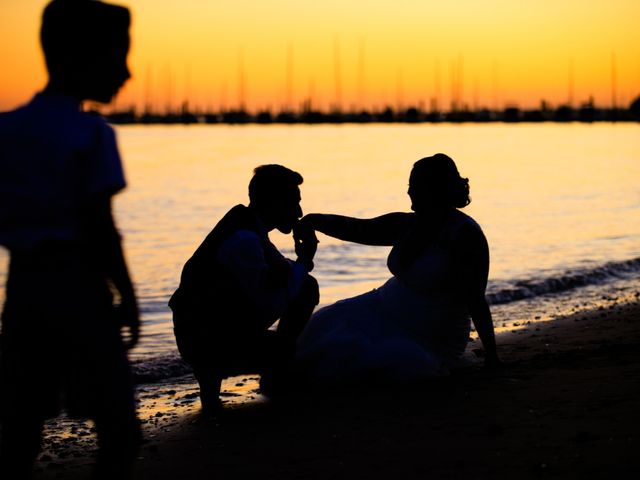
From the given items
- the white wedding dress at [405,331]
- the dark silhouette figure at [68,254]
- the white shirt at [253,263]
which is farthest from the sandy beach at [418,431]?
the dark silhouette figure at [68,254]

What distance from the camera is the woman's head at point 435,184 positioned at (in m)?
6.84

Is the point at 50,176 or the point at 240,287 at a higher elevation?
the point at 50,176

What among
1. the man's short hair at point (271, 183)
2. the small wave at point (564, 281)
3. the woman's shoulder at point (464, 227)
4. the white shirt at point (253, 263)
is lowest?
the small wave at point (564, 281)

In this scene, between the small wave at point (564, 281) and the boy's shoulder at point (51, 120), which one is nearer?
the boy's shoulder at point (51, 120)

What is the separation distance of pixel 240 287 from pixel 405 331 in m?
1.32

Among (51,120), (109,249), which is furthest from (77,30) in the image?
(109,249)

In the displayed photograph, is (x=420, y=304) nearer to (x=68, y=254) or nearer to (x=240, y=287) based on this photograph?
(x=240, y=287)

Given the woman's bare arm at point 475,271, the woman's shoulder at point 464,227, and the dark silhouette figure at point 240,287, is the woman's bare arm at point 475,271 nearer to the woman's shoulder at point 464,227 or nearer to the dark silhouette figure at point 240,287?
the woman's shoulder at point 464,227

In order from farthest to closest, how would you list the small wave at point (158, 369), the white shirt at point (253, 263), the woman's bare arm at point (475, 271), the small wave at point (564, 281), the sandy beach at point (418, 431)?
the small wave at point (564, 281) < the small wave at point (158, 369) < the woman's bare arm at point (475, 271) < the white shirt at point (253, 263) < the sandy beach at point (418, 431)

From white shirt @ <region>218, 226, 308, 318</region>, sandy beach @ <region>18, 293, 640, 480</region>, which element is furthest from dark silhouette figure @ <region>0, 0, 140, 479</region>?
white shirt @ <region>218, 226, 308, 318</region>

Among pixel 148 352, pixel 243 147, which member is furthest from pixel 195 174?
pixel 148 352

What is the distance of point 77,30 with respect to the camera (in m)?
3.09

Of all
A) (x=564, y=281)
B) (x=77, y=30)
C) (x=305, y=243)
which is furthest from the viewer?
(x=564, y=281)

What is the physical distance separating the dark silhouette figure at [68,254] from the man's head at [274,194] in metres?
3.11
